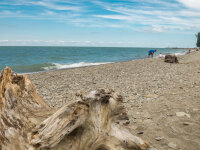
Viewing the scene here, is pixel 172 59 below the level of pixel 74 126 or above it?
above

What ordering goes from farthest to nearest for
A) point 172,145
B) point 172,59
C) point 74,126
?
point 172,59, point 172,145, point 74,126

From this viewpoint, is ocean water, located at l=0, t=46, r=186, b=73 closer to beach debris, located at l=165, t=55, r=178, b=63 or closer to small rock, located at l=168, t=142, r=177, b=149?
beach debris, located at l=165, t=55, r=178, b=63

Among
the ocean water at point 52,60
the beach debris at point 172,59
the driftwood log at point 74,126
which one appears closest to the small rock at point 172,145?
the driftwood log at point 74,126

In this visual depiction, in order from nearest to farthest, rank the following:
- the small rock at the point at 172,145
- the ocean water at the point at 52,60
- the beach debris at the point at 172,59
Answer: the small rock at the point at 172,145
the beach debris at the point at 172,59
the ocean water at the point at 52,60

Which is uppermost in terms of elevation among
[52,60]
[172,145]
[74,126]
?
[52,60]

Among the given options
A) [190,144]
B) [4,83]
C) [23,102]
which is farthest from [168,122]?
[4,83]

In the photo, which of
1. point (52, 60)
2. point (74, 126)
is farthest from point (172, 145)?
point (52, 60)

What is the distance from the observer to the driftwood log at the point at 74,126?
385 cm

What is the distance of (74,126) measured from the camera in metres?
3.91

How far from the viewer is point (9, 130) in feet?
13.9

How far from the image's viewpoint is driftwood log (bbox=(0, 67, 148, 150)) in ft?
12.6

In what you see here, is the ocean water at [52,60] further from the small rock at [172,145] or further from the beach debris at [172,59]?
the small rock at [172,145]

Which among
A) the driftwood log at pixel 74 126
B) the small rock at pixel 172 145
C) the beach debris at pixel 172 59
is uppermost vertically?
the beach debris at pixel 172 59

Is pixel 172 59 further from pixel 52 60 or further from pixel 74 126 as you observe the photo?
pixel 52 60
